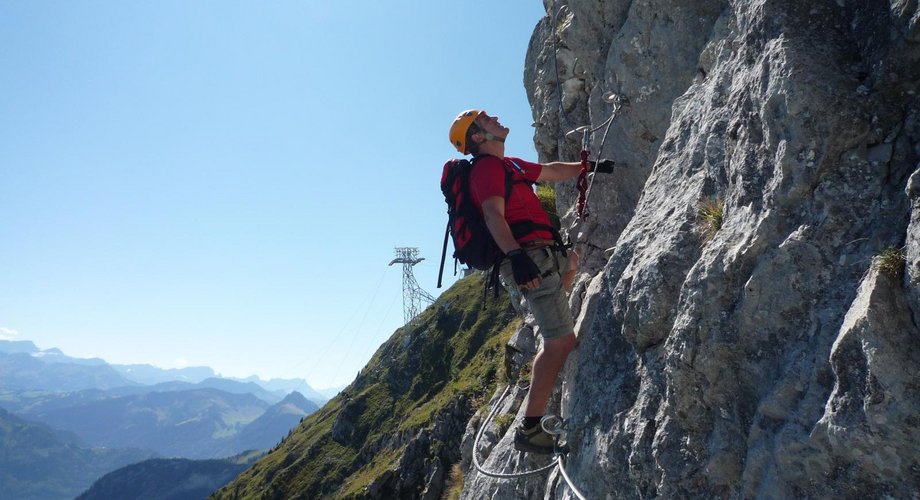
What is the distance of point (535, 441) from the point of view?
841cm

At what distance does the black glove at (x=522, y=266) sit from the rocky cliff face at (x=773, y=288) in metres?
1.25

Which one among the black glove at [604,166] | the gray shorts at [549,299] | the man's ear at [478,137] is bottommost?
the gray shorts at [549,299]

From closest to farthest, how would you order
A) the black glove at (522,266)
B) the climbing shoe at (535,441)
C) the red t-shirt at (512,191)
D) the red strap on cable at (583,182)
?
the black glove at (522,266) → the red t-shirt at (512,191) → the climbing shoe at (535,441) → the red strap on cable at (583,182)

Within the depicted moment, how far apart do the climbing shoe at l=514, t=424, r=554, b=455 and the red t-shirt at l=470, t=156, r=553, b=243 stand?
282 cm

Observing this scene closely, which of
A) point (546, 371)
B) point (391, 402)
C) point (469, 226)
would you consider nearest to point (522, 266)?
point (469, 226)

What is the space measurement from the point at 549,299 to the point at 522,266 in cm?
114

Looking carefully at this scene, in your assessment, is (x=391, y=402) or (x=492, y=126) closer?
(x=492, y=126)

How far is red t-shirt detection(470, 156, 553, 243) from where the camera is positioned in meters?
8.27

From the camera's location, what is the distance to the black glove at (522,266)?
7.58 m

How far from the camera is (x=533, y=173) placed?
981 centimetres

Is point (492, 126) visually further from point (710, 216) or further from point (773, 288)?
point (773, 288)

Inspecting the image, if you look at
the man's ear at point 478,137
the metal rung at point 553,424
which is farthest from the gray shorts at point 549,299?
the man's ear at point 478,137

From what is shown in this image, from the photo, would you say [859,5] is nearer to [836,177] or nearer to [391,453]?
[836,177]

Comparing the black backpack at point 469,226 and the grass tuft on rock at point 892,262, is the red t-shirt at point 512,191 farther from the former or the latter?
the grass tuft on rock at point 892,262
